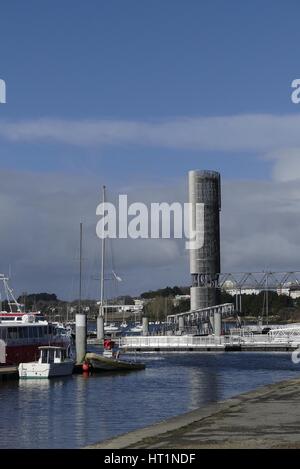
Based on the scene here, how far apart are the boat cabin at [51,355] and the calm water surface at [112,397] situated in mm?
2383

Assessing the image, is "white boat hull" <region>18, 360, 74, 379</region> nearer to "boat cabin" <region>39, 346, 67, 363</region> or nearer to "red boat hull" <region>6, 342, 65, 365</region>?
"boat cabin" <region>39, 346, 67, 363</region>

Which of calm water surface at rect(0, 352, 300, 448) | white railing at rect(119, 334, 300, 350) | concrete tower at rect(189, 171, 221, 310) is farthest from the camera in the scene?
concrete tower at rect(189, 171, 221, 310)

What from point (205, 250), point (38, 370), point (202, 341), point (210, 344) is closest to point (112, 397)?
point (38, 370)

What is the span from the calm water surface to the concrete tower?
8723 cm

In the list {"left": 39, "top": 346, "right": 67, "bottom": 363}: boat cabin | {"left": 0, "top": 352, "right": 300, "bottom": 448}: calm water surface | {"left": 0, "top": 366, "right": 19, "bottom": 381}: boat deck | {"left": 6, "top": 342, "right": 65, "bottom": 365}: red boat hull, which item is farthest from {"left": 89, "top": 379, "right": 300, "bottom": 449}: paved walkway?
{"left": 6, "top": 342, "right": 65, "bottom": 365}: red boat hull

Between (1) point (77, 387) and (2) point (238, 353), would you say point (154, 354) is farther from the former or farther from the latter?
(1) point (77, 387)

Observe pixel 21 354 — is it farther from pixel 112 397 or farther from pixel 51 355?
pixel 112 397

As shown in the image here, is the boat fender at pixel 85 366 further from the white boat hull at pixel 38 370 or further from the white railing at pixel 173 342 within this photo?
the white railing at pixel 173 342

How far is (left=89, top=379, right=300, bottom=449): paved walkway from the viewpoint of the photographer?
28906 mm

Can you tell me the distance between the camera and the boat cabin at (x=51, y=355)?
77312 mm

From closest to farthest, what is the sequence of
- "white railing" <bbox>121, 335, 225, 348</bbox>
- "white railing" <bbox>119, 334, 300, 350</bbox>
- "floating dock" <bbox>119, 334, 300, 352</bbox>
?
"floating dock" <bbox>119, 334, 300, 352</bbox> < "white railing" <bbox>119, 334, 300, 350</bbox> < "white railing" <bbox>121, 335, 225, 348</bbox>

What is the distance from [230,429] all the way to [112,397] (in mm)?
29383

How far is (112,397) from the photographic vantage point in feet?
201
